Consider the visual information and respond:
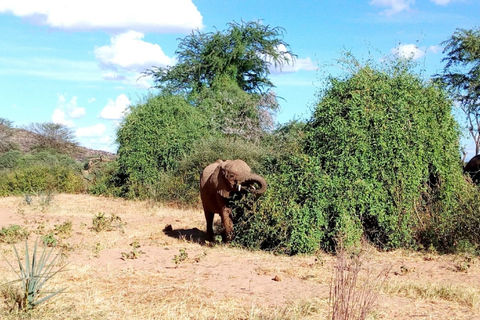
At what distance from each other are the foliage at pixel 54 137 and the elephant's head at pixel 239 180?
32.9 m

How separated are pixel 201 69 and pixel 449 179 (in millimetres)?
21815

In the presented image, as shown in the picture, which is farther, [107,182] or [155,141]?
[107,182]

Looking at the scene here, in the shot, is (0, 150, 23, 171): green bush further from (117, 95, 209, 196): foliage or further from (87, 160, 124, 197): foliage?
(117, 95, 209, 196): foliage

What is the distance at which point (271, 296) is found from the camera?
7160mm

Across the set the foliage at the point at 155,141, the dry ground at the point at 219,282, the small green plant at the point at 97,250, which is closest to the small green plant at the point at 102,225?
the dry ground at the point at 219,282

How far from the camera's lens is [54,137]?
42531 millimetres

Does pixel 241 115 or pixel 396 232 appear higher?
pixel 241 115

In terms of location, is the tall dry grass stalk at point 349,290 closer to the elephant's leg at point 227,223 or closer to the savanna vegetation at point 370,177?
the savanna vegetation at point 370,177

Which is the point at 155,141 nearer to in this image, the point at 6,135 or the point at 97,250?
the point at 97,250

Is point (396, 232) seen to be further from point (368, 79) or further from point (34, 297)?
point (34, 297)

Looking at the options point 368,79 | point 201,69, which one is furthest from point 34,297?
point 201,69

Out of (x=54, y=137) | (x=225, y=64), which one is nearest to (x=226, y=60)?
(x=225, y=64)

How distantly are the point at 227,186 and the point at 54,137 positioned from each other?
1354 inches

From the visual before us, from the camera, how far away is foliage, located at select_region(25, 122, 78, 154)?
137ft
